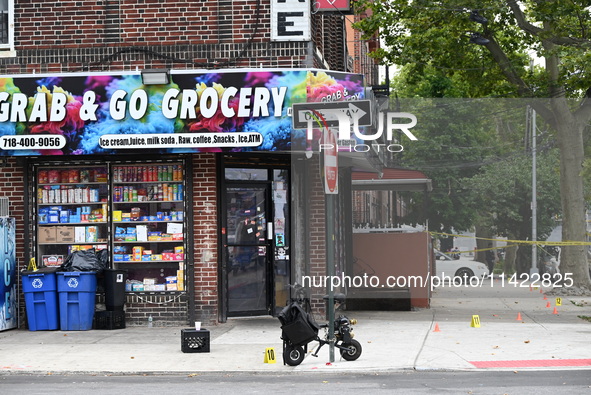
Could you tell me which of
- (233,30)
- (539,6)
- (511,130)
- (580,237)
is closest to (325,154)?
(233,30)

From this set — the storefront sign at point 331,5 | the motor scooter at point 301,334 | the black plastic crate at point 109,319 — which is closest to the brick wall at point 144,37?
the storefront sign at point 331,5

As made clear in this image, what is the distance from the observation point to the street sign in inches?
454

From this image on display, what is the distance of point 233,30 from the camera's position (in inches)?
605

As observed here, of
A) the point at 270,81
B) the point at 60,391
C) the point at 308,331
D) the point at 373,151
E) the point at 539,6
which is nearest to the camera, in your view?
the point at 60,391

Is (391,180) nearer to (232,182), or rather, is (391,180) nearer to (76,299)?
(232,182)

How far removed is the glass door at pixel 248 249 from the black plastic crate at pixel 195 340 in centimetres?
363

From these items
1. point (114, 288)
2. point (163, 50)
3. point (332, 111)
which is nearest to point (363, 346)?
point (332, 111)

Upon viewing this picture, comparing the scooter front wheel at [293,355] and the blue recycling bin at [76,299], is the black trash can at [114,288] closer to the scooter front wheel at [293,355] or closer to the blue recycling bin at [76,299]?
the blue recycling bin at [76,299]

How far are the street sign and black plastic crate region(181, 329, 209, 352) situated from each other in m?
2.99

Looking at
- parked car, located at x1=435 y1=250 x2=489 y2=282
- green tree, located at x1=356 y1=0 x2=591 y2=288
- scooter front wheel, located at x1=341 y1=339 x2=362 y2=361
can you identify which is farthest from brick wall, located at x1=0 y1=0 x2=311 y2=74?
parked car, located at x1=435 y1=250 x2=489 y2=282

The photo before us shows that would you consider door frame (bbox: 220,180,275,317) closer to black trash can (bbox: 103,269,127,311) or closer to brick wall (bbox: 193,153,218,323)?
brick wall (bbox: 193,153,218,323)

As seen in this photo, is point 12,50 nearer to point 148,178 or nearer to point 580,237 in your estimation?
point 148,178

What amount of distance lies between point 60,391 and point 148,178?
6.64m

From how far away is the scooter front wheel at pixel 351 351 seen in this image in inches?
435
